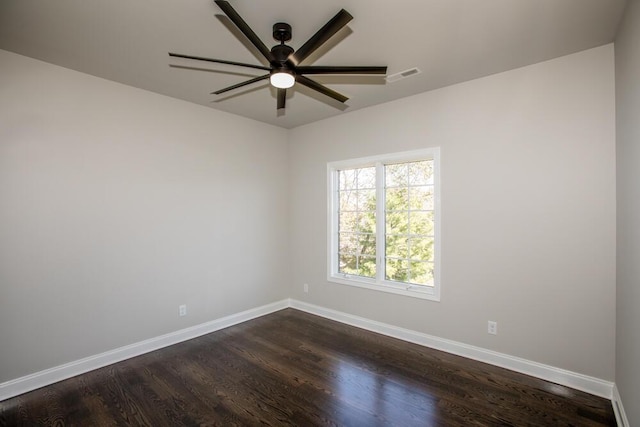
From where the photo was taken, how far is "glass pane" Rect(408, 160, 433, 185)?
3506mm

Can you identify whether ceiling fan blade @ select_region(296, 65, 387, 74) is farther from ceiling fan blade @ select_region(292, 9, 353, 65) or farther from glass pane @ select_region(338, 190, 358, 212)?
glass pane @ select_region(338, 190, 358, 212)

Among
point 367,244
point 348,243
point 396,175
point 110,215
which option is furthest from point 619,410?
point 110,215

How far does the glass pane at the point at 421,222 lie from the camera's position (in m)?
3.49

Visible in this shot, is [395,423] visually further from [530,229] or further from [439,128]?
[439,128]

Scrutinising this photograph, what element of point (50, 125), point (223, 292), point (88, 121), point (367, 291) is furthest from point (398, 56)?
point (223, 292)

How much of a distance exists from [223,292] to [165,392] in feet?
4.97

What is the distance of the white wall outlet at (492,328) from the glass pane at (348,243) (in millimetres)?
→ 1780

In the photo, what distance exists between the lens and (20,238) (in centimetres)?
257

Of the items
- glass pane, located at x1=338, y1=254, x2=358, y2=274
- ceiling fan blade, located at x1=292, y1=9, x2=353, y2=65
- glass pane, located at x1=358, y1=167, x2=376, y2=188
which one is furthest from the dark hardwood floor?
ceiling fan blade, located at x1=292, y1=9, x2=353, y2=65

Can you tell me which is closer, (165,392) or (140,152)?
(165,392)

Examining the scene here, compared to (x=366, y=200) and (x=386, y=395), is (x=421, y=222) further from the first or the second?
(x=386, y=395)

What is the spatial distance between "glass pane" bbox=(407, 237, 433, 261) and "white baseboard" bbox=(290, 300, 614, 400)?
0.84m

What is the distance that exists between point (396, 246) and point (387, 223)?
0.31 m

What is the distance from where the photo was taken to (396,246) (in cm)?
377
